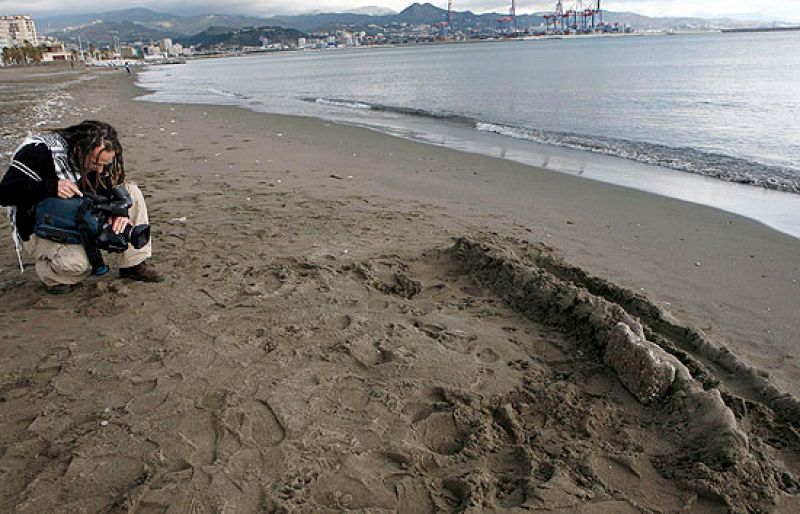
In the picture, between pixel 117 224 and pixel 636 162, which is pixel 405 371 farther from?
pixel 636 162

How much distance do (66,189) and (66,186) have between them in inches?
0.8

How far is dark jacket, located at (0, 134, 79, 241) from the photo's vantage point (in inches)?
133

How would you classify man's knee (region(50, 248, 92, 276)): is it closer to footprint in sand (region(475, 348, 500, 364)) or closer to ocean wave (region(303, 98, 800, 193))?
footprint in sand (region(475, 348, 500, 364))

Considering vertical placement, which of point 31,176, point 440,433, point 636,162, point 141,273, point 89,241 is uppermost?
point 31,176

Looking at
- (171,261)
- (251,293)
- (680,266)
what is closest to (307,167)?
(171,261)

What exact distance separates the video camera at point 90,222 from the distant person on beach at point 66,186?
3 cm

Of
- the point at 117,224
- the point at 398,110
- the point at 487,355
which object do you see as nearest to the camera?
the point at 487,355

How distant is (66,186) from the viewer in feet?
11.5

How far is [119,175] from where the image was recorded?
3.91m

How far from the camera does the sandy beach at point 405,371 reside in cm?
212

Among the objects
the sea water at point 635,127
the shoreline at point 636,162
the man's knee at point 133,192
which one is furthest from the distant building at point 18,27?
the man's knee at point 133,192

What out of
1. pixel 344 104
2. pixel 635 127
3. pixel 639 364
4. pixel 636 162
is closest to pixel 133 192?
pixel 639 364

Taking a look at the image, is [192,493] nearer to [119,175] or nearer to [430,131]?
[119,175]

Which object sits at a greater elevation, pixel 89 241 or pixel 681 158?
pixel 89 241
